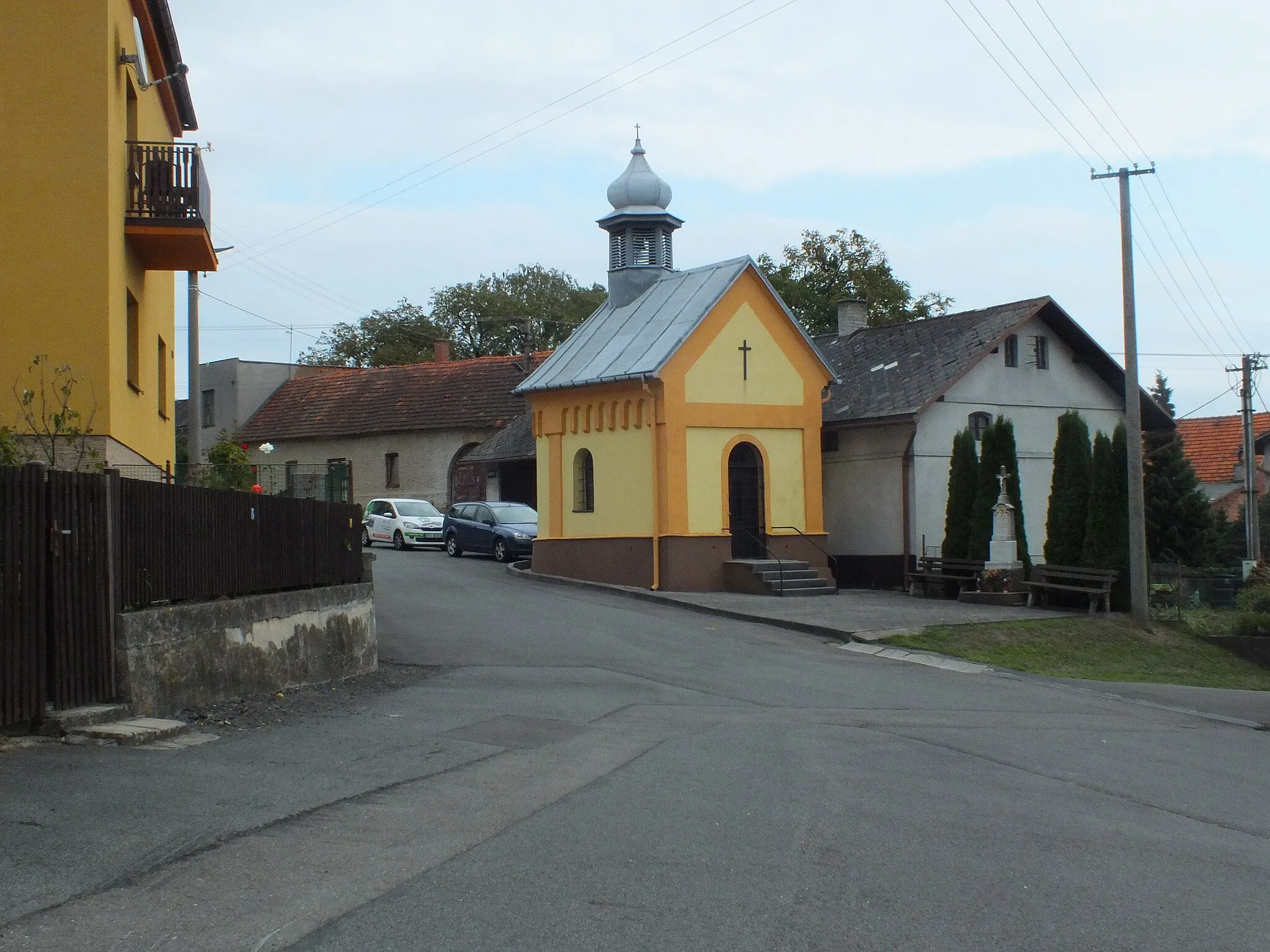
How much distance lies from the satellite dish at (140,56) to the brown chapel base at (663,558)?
13031mm

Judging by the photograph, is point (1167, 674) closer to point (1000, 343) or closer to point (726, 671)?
point (726, 671)

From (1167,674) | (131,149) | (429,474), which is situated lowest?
(1167,674)

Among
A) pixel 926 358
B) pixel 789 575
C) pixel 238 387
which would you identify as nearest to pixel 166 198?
pixel 789 575

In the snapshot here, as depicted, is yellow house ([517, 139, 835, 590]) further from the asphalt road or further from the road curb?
the asphalt road

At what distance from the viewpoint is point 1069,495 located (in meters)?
26.7

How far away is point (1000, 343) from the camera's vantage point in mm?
30625

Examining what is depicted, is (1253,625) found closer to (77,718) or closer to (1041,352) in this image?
(1041,352)

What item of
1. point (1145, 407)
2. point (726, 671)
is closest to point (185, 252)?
point (726, 671)

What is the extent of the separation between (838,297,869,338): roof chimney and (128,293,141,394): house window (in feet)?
71.6

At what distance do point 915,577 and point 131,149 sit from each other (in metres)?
17.6

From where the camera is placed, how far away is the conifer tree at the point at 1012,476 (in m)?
26.4

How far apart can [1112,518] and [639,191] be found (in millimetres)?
Answer: 12860

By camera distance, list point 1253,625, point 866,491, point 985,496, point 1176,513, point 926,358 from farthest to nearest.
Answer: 1. point 1176,513
2. point 926,358
3. point 866,491
4. point 985,496
5. point 1253,625

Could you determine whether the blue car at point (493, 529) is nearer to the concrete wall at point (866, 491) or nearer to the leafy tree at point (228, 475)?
the concrete wall at point (866, 491)
